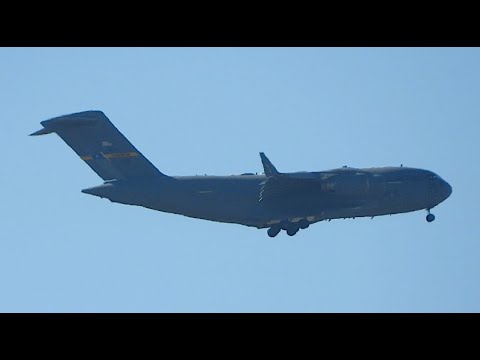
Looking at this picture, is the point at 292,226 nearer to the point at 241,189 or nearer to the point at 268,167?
the point at 241,189

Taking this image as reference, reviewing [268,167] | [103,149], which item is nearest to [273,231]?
[268,167]

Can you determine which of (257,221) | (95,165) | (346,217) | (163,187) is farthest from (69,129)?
(346,217)

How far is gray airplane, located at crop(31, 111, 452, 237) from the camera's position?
28625mm

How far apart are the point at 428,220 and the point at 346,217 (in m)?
3.10

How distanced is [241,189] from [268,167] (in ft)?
5.31

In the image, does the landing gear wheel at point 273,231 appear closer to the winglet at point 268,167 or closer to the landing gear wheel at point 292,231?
the landing gear wheel at point 292,231

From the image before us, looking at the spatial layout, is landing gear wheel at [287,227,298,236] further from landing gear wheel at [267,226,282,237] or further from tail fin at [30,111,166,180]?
tail fin at [30,111,166,180]

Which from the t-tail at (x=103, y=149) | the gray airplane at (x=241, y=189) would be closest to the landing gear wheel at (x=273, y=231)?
the gray airplane at (x=241, y=189)

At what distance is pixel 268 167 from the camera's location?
92.6 feet

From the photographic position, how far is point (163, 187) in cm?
2873

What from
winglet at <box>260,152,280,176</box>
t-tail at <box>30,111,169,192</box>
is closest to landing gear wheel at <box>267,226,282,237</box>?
winglet at <box>260,152,280,176</box>

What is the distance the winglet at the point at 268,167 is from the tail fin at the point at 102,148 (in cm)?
338
